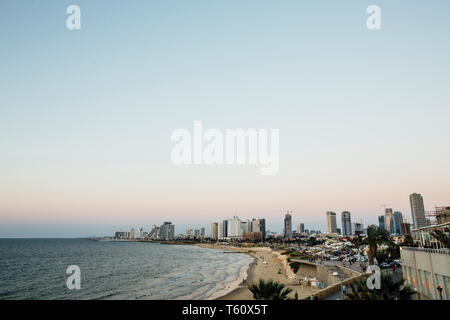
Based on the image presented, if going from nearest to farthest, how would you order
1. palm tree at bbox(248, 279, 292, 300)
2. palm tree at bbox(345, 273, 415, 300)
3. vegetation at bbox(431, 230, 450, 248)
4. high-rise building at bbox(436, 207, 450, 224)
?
palm tree at bbox(345, 273, 415, 300)
palm tree at bbox(248, 279, 292, 300)
vegetation at bbox(431, 230, 450, 248)
high-rise building at bbox(436, 207, 450, 224)

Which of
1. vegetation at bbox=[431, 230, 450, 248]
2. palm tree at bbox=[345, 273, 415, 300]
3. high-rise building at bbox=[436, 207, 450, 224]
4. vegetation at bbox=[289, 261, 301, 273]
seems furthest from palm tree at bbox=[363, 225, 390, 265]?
palm tree at bbox=[345, 273, 415, 300]

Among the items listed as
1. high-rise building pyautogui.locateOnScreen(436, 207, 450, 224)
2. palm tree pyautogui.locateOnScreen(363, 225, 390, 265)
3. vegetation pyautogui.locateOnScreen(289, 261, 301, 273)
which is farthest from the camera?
vegetation pyautogui.locateOnScreen(289, 261, 301, 273)

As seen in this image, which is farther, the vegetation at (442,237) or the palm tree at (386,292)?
the vegetation at (442,237)

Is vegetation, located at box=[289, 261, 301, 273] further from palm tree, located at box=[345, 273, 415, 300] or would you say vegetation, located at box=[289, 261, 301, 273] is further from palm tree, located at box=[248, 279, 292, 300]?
palm tree, located at box=[345, 273, 415, 300]

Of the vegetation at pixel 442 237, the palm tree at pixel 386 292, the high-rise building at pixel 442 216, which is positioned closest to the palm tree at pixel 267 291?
the palm tree at pixel 386 292

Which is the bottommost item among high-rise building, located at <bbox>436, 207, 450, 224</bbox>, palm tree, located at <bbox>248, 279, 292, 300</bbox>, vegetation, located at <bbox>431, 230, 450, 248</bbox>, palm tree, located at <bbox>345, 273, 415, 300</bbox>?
palm tree, located at <bbox>248, 279, 292, 300</bbox>

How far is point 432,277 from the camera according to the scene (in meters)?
23.8

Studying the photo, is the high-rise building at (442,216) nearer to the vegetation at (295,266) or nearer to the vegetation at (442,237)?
the vegetation at (442,237)

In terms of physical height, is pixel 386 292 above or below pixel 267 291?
above

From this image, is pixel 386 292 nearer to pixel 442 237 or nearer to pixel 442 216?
pixel 442 237

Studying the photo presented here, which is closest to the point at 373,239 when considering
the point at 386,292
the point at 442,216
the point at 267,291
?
the point at 442,216
